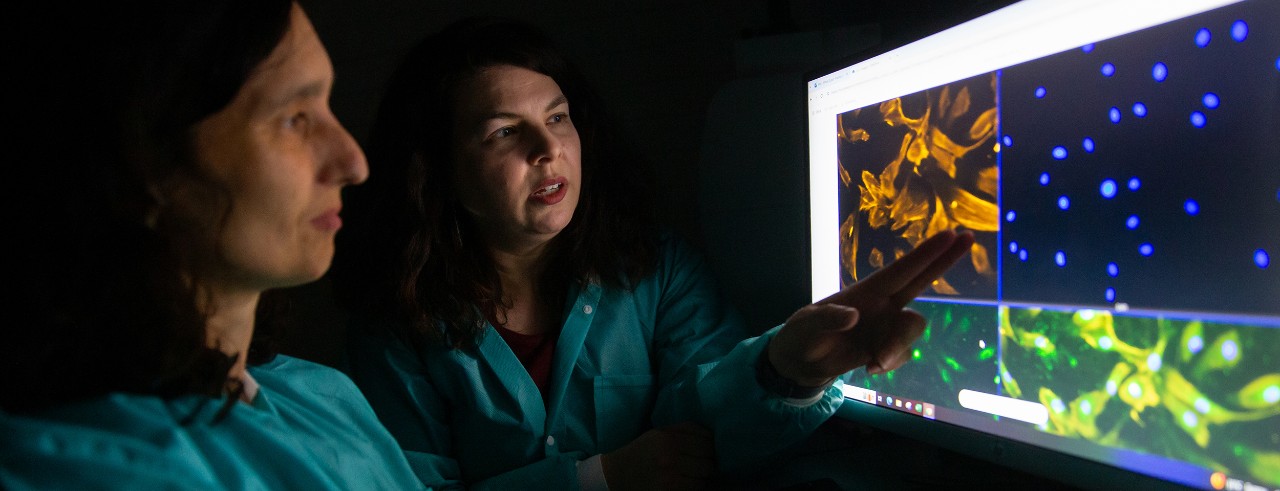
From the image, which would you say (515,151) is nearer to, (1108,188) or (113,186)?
(113,186)

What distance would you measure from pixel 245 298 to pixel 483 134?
0.50 meters

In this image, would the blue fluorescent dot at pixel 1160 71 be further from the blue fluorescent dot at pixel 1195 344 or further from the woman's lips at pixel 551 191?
the woman's lips at pixel 551 191

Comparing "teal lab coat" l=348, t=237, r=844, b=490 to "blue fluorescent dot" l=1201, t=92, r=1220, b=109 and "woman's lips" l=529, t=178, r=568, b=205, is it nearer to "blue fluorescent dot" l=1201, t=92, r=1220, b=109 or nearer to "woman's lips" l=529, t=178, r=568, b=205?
"woman's lips" l=529, t=178, r=568, b=205

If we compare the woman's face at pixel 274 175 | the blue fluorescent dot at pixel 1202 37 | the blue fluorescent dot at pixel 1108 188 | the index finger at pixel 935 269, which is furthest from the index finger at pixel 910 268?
the woman's face at pixel 274 175

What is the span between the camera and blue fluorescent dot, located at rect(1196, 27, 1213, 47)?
54 centimetres

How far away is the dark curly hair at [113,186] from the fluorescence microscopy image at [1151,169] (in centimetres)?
61

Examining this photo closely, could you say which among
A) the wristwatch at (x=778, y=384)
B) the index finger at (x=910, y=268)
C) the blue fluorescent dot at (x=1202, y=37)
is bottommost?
the wristwatch at (x=778, y=384)

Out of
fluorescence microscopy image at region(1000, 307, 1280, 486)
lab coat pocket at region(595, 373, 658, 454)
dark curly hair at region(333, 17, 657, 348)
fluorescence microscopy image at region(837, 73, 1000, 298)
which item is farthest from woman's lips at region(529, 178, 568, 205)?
fluorescence microscopy image at region(1000, 307, 1280, 486)

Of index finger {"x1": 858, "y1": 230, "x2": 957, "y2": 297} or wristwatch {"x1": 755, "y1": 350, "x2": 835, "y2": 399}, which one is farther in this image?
wristwatch {"x1": 755, "y1": 350, "x2": 835, "y2": 399}

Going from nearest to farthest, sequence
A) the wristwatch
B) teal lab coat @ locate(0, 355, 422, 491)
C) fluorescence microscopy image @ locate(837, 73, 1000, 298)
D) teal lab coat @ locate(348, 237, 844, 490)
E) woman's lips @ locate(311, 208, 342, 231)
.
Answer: teal lab coat @ locate(0, 355, 422, 491), woman's lips @ locate(311, 208, 342, 231), fluorescence microscopy image @ locate(837, 73, 1000, 298), the wristwatch, teal lab coat @ locate(348, 237, 844, 490)

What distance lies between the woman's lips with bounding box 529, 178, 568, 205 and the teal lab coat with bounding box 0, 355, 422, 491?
41 centimetres

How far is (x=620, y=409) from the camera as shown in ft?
3.77

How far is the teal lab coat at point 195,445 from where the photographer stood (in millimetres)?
485

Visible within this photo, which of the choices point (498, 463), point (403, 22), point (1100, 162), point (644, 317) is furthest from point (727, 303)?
point (403, 22)
